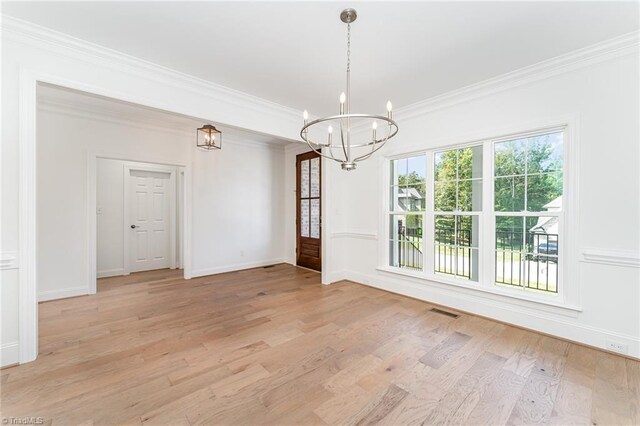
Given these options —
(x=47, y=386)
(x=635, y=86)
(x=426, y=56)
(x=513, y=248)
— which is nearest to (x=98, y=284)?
(x=47, y=386)

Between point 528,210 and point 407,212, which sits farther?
point 407,212

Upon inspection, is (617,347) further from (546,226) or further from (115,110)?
(115,110)

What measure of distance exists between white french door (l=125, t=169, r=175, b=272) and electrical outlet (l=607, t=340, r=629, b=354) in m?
6.81

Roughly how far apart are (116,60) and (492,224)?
14.5 ft

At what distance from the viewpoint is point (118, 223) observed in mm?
5316

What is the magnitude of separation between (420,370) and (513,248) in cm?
190

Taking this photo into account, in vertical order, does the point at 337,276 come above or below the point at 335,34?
below

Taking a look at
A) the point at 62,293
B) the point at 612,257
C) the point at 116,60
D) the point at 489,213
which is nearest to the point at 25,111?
the point at 116,60

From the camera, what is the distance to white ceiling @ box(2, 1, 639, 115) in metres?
2.05

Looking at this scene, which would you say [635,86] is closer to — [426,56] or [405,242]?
[426,56]

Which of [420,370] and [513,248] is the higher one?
[513,248]

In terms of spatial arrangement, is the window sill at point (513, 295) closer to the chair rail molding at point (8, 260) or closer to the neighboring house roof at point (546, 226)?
the neighboring house roof at point (546, 226)

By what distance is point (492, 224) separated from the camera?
3266 mm

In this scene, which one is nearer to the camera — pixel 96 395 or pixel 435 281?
pixel 96 395
